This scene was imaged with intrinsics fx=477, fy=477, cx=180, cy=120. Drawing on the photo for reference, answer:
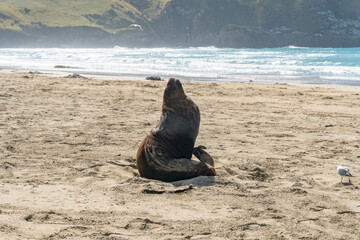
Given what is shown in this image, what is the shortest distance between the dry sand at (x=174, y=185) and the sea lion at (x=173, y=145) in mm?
183

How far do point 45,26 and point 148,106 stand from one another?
12978 centimetres

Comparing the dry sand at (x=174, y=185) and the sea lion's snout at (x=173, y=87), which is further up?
the sea lion's snout at (x=173, y=87)

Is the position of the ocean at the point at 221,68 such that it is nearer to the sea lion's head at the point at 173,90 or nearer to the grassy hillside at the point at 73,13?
the sea lion's head at the point at 173,90

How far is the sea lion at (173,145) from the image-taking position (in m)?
5.74

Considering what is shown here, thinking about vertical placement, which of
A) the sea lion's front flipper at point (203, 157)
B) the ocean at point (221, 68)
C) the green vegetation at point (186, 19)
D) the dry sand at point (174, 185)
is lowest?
the dry sand at point (174, 185)

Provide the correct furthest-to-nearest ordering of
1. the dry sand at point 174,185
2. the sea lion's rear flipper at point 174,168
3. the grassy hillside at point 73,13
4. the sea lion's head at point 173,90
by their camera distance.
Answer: the grassy hillside at point 73,13, the sea lion's head at point 173,90, the sea lion's rear flipper at point 174,168, the dry sand at point 174,185

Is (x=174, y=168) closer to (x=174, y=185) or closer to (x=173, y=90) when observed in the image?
(x=174, y=185)

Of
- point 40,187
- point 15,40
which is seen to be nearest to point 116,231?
point 40,187

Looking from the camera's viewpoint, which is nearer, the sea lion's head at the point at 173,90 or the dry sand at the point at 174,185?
the dry sand at the point at 174,185

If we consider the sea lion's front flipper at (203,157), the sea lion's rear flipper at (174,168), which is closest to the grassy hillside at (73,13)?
the sea lion's front flipper at (203,157)

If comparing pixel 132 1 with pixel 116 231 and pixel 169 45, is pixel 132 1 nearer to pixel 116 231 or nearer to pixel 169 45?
pixel 169 45

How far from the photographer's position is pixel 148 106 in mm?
11508

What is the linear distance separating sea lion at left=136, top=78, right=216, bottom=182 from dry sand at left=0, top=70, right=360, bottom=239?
0.60 feet

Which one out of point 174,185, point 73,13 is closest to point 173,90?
point 174,185
